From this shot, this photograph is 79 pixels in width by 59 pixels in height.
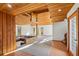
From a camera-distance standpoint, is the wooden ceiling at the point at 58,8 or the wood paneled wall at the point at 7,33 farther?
the wood paneled wall at the point at 7,33

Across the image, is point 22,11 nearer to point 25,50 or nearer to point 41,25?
point 41,25

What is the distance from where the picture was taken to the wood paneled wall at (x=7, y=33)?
124 inches

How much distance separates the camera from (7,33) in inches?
129

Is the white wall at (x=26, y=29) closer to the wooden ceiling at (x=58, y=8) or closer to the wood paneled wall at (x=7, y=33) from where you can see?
the wood paneled wall at (x=7, y=33)

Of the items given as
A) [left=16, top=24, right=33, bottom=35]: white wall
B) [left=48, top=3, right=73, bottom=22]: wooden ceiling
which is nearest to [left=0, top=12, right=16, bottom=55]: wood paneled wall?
[left=16, top=24, right=33, bottom=35]: white wall

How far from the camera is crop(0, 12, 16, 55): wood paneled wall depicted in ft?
10.3

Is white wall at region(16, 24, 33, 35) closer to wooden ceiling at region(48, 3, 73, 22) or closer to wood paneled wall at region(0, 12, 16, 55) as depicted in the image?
wood paneled wall at region(0, 12, 16, 55)

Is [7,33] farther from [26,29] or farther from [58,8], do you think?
[58,8]

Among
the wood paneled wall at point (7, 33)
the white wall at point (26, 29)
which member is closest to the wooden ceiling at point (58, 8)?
the white wall at point (26, 29)

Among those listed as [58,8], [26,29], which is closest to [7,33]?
[26,29]

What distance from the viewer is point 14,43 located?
10.7 ft

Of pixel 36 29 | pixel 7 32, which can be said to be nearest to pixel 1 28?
pixel 7 32

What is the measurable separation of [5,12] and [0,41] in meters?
0.75

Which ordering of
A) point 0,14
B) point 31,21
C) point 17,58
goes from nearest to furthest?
point 17,58 < point 0,14 < point 31,21
